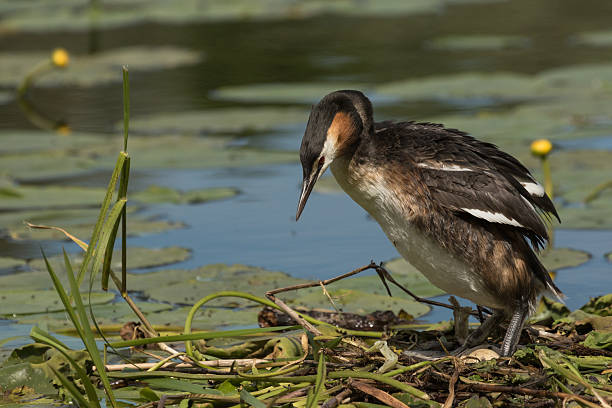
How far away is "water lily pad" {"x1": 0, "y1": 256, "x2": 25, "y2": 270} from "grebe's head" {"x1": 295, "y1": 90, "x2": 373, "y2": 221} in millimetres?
2608

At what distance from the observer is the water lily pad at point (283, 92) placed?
11.2m

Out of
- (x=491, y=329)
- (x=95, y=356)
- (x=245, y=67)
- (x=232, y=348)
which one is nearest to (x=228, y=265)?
(x=232, y=348)

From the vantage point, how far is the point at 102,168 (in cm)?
865

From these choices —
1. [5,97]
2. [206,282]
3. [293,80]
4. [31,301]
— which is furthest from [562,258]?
[5,97]

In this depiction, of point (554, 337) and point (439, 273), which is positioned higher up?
point (439, 273)

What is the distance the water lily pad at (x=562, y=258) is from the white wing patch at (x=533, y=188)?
4.02ft

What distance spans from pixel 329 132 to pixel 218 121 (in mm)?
6252

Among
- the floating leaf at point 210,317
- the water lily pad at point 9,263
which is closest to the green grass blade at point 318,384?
the floating leaf at point 210,317

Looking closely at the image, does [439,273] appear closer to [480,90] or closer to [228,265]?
[228,265]

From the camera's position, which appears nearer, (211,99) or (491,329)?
(491,329)

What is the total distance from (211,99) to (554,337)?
7999 millimetres

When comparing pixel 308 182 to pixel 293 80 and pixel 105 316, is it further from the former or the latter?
pixel 293 80

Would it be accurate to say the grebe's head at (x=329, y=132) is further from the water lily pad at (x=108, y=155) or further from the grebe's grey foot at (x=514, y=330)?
the water lily pad at (x=108, y=155)

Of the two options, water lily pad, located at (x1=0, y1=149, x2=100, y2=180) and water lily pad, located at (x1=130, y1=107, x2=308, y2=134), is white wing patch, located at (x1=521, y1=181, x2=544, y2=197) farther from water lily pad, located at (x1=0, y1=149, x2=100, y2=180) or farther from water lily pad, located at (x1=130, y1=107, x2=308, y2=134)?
water lily pad, located at (x1=130, y1=107, x2=308, y2=134)
